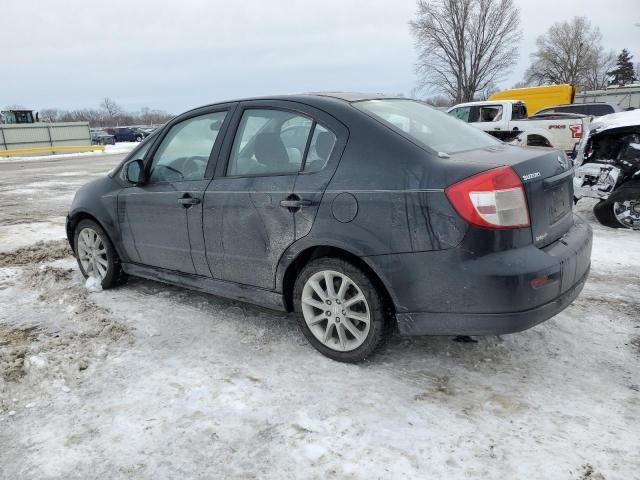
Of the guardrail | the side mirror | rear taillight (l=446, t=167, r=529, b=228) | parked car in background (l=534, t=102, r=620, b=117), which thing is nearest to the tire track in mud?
the side mirror

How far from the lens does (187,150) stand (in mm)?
3883

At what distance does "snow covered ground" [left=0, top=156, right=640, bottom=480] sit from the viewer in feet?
7.52

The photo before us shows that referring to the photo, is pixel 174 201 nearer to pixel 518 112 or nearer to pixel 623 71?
pixel 518 112

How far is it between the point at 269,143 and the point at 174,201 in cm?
94

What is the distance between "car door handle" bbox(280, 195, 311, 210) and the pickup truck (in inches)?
453

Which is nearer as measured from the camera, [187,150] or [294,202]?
[294,202]

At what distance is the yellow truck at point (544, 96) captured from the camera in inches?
940

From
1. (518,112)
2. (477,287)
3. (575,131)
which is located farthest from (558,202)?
(518,112)

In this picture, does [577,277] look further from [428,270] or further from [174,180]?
[174,180]

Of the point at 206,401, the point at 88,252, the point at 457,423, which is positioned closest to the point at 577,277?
the point at 457,423

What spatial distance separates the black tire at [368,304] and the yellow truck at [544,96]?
76.7 ft

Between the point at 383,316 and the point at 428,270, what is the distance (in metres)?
0.43

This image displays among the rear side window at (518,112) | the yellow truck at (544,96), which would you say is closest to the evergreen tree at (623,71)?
the yellow truck at (544,96)

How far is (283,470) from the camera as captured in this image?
225 cm
